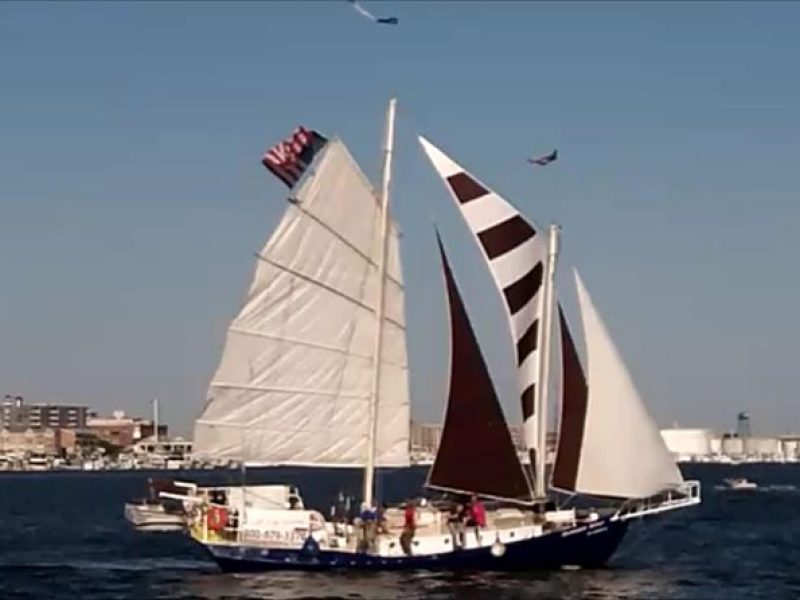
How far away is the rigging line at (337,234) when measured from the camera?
2363 inches

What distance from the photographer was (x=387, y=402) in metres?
61.4

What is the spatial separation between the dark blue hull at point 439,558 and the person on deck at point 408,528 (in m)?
0.42

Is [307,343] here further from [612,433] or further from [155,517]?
[155,517]

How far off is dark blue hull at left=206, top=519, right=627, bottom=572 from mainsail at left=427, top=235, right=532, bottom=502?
1.78 metres

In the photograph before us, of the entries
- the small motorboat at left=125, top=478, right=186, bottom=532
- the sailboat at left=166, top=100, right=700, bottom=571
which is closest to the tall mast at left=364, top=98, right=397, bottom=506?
the sailboat at left=166, top=100, right=700, bottom=571

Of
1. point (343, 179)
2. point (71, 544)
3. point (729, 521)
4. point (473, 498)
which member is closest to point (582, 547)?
point (473, 498)

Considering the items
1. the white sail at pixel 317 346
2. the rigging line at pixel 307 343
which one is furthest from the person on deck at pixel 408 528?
the rigging line at pixel 307 343

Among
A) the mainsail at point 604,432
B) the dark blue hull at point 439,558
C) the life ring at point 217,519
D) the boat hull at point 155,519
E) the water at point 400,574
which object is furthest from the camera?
the boat hull at point 155,519

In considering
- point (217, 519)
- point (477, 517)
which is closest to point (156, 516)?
point (217, 519)

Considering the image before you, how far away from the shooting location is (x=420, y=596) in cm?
5447

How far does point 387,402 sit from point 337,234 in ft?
18.6

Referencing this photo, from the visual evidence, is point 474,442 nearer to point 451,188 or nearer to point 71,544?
point 451,188

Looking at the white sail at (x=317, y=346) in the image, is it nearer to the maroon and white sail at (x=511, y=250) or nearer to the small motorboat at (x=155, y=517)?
the maroon and white sail at (x=511, y=250)

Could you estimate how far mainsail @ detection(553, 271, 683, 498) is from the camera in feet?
197
